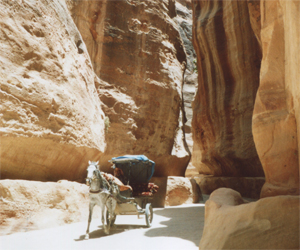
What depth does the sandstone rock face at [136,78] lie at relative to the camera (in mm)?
14281

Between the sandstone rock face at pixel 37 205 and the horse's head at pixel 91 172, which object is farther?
the sandstone rock face at pixel 37 205

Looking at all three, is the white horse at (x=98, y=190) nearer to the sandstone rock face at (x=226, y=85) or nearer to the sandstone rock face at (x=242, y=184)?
the sandstone rock face at (x=242, y=184)

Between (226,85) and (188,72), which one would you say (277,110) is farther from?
(188,72)

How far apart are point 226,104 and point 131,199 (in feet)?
36.1

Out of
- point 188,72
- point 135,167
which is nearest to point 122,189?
point 135,167

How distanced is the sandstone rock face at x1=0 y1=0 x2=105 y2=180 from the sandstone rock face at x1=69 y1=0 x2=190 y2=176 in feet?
15.1

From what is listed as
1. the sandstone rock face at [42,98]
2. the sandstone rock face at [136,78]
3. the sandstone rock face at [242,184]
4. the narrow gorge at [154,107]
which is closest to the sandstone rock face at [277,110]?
the narrow gorge at [154,107]

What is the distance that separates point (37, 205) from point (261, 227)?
560 cm

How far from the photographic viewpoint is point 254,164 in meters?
15.0

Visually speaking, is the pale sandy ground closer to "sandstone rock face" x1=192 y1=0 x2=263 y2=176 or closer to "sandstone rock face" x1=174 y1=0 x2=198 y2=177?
"sandstone rock face" x1=192 y1=0 x2=263 y2=176

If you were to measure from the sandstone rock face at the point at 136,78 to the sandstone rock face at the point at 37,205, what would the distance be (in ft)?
18.0

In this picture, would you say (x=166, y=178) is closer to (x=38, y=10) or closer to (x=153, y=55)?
(x=153, y=55)

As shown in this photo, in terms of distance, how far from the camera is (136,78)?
15.1 metres

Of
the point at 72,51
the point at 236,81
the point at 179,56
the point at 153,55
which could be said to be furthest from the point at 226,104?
the point at 72,51
